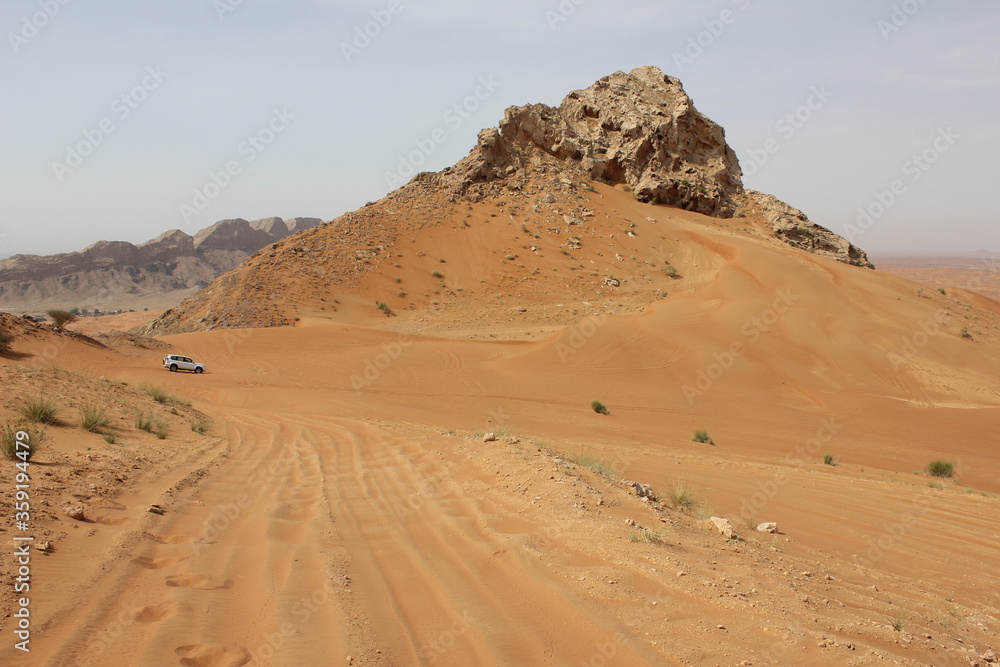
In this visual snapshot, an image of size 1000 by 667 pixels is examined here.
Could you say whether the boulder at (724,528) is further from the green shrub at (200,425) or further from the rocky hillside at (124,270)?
the rocky hillside at (124,270)

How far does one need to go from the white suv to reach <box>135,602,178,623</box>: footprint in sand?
764 inches

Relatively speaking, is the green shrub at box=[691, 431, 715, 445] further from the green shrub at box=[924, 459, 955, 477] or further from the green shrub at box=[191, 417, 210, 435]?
the green shrub at box=[191, 417, 210, 435]

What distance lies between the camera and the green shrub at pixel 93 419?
720 cm

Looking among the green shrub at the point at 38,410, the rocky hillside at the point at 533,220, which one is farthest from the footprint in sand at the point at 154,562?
the rocky hillside at the point at 533,220

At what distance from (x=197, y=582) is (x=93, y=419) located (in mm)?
4768

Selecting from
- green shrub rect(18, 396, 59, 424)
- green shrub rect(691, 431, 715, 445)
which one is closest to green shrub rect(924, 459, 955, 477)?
green shrub rect(691, 431, 715, 445)

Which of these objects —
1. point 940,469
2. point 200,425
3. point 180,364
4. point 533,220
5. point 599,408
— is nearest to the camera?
point 200,425

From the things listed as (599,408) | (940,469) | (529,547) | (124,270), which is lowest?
(940,469)

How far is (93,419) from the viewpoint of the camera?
287 inches

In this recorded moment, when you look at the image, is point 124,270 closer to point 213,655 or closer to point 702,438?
point 702,438

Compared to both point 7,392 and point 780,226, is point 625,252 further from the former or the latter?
point 7,392

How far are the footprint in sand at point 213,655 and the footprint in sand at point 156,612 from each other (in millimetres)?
343

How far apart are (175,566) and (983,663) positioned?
4.94 meters

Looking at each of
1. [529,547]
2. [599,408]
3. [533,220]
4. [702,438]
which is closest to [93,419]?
[529,547]
